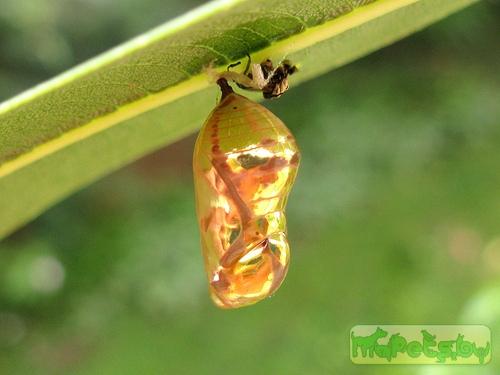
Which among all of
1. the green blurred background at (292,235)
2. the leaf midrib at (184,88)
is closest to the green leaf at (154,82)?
the leaf midrib at (184,88)

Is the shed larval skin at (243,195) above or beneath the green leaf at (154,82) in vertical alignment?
beneath

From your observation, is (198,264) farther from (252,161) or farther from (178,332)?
(252,161)

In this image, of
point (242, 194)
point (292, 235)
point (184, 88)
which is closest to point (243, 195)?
point (242, 194)

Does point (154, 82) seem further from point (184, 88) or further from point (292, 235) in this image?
point (292, 235)

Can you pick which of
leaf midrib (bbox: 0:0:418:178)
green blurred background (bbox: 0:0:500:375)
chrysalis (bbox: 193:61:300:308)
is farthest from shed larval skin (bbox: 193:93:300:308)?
green blurred background (bbox: 0:0:500:375)

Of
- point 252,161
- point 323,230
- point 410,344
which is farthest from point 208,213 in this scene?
point 323,230

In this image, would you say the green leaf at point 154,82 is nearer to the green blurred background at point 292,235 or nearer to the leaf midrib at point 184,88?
the leaf midrib at point 184,88
